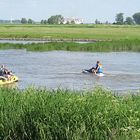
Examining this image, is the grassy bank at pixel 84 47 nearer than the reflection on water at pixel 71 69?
No

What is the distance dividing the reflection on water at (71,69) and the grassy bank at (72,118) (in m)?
14.1

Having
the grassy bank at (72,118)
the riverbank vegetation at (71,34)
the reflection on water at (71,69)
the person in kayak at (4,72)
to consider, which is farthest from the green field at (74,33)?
the grassy bank at (72,118)

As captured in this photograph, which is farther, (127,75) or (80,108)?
(127,75)

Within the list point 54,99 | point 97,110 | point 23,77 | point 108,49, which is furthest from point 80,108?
point 108,49

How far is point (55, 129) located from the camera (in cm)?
1145

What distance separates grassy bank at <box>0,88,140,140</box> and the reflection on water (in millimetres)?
14110

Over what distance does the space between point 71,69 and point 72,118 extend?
3547 cm

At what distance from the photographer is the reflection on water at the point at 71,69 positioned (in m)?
36.7

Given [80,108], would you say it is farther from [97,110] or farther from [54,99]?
[54,99]

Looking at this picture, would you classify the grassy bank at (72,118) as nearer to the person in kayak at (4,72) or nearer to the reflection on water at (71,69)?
the reflection on water at (71,69)

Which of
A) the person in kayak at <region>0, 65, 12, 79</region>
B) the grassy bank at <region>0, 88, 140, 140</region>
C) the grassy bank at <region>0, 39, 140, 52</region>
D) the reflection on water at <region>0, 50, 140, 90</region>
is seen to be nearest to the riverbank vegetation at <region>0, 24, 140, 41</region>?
the grassy bank at <region>0, 39, 140, 52</region>

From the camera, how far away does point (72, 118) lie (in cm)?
1155

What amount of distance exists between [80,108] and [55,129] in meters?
0.82

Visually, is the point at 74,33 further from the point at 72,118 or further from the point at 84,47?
the point at 72,118
